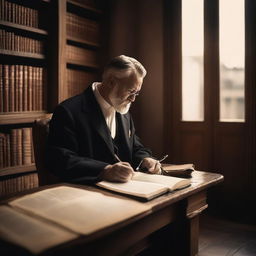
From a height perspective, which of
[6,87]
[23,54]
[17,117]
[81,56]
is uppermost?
[81,56]

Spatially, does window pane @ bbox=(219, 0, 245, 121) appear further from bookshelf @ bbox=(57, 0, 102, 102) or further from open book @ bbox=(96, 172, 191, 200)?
open book @ bbox=(96, 172, 191, 200)

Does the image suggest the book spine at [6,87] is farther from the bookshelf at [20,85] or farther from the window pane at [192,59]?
the window pane at [192,59]

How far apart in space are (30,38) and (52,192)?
2.28 meters

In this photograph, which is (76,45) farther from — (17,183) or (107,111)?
(107,111)

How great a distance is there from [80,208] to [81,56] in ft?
9.22

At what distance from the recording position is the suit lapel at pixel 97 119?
201 centimetres

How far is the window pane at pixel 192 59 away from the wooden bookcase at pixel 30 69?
1.08 m

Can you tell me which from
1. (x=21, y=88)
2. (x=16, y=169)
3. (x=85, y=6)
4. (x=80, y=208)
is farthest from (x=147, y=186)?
(x=85, y=6)

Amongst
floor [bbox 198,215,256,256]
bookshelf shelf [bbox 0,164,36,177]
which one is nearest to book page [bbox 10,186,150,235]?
floor [bbox 198,215,256,256]

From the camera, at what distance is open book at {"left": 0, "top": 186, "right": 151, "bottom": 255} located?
0.92 meters

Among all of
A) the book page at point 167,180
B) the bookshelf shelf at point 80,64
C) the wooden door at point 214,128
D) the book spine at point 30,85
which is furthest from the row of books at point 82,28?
the book page at point 167,180

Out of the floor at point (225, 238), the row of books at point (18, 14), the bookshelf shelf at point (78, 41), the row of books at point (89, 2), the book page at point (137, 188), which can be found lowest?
the floor at point (225, 238)

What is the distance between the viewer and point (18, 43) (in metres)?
3.03

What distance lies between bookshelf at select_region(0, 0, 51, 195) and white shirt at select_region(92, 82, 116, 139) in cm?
93
